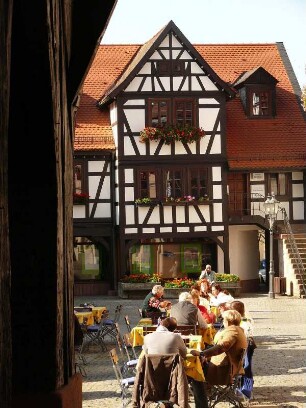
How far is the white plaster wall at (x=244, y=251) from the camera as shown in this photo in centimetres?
3584

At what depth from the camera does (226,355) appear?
10797 millimetres

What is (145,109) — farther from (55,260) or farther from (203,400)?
(55,260)

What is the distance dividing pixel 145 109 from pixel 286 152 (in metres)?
5.72

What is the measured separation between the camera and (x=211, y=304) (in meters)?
19.5

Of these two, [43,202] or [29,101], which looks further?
[43,202]

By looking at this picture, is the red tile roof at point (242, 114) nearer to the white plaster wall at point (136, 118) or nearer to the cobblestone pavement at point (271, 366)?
the white plaster wall at point (136, 118)

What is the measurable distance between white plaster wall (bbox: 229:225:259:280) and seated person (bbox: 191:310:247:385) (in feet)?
81.8

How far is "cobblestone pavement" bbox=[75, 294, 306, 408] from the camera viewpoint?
12133mm

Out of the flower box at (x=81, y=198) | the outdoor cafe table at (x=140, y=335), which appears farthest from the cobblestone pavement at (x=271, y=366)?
the flower box at (x=81, y=198)

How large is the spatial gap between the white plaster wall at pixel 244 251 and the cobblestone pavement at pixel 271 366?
8228mm

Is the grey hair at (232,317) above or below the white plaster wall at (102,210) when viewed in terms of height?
below

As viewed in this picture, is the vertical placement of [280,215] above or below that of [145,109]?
below

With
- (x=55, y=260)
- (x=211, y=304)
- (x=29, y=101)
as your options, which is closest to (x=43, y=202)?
(x=55, y=260)

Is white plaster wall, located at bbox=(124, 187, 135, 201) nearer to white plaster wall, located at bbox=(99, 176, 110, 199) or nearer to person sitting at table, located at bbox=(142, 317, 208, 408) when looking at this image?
white plaster wall, located at bbox=(99, 176, 110, 199)
